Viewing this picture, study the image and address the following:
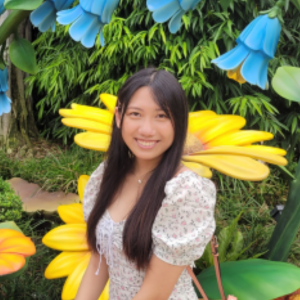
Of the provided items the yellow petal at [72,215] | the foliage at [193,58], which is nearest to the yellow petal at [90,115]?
the yellow petal at [72,215]

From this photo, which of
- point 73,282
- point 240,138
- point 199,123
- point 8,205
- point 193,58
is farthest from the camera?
point 193,58

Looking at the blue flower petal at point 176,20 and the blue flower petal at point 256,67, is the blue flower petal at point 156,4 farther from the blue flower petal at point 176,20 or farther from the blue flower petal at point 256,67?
the blue flower petal at point 256,67

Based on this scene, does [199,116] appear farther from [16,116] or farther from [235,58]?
[16,116]

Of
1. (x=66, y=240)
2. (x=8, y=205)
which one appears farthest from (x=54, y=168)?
(x=66, y=240)

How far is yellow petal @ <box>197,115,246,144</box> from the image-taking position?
0.84m

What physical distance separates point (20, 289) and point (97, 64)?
1.52 metres

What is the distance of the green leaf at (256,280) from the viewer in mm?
891

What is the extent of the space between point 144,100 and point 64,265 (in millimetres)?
660

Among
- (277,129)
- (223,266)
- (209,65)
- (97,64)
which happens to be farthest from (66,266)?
(97,64)

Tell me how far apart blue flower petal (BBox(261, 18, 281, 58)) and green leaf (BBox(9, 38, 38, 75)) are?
48 centimetres

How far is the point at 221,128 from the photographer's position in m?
0.85

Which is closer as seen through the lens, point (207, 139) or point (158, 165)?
point (158, 165)

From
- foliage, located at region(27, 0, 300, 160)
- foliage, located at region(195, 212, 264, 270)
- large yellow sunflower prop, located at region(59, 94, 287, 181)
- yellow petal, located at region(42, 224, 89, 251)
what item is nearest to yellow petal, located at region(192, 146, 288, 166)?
large yellow sunflower prop, located at region(59, 94, 287, 181)

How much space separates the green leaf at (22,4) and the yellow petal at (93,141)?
32cm
